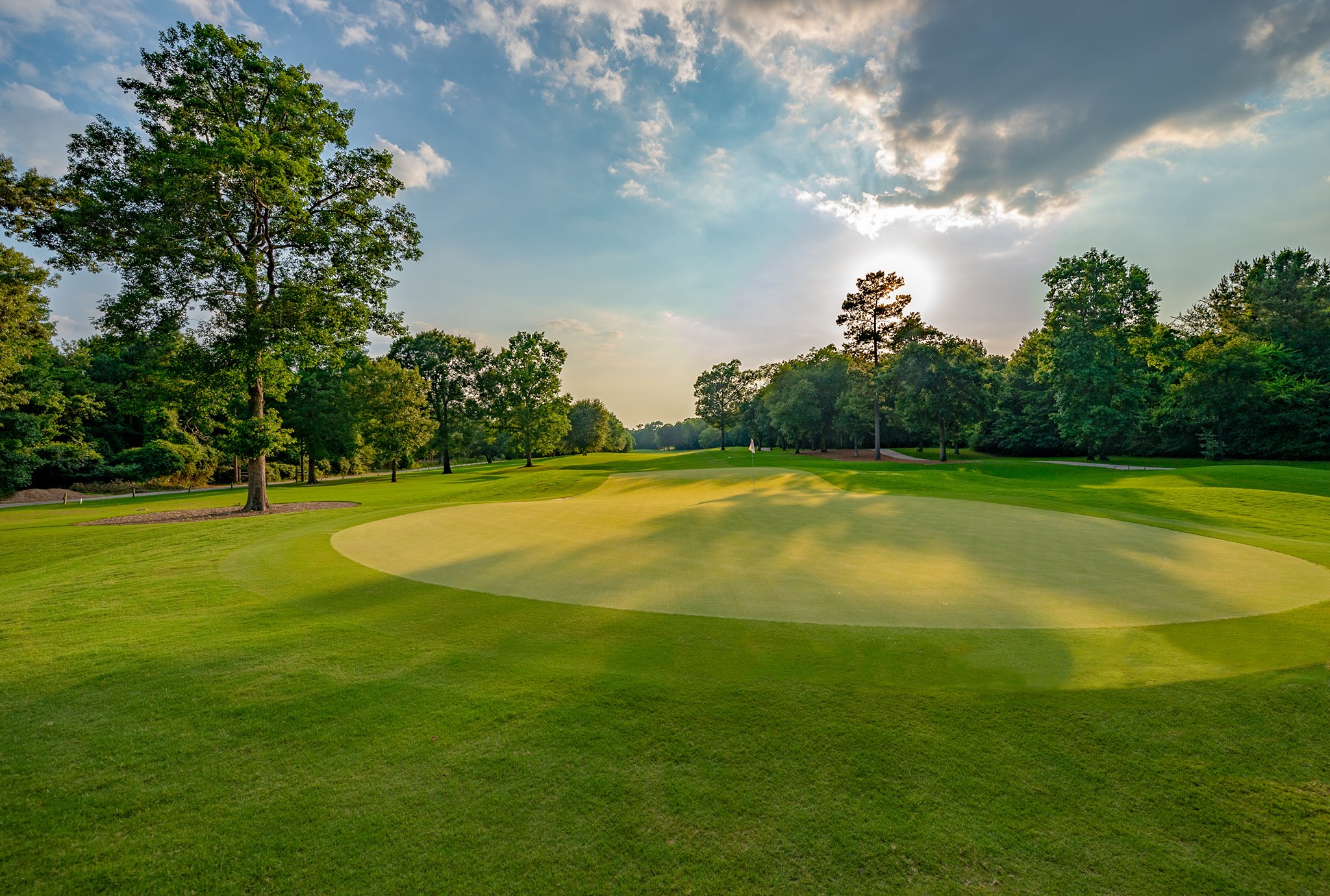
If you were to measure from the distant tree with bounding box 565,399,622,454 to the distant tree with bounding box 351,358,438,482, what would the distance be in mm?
47690

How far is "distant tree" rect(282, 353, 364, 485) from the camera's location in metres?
42.7

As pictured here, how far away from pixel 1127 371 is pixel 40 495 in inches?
3002

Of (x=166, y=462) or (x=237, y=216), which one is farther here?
(x=166, y=462)

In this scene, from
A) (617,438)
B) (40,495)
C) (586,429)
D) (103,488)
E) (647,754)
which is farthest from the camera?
(617,438)

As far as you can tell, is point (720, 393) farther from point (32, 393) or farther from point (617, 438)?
point (32, 393)

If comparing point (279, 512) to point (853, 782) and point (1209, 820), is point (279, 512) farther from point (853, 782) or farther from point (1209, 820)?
point (1209, 820)

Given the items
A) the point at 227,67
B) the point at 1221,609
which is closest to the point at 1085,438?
the point at 1221,609

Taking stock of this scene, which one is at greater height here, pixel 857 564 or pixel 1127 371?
pixel 1127 371

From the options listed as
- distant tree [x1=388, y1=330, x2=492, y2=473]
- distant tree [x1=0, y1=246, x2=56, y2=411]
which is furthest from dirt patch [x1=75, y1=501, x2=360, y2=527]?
distant tree [x1=388, y1=330, x2=492, y2=473]

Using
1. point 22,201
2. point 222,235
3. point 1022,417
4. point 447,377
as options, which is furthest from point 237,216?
point 1022,417

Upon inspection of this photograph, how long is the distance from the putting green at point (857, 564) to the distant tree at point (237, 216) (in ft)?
33.3

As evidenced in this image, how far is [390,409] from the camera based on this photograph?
39.2m

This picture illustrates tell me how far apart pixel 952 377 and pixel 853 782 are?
47.8 metres

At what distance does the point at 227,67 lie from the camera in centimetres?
1802
